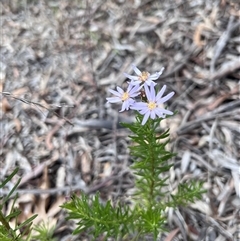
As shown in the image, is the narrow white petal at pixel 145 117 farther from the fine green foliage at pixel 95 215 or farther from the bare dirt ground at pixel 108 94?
the bare dirt ground at pixel 108 94

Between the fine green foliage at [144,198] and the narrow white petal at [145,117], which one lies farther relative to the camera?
the fine green foliage at [144,198]

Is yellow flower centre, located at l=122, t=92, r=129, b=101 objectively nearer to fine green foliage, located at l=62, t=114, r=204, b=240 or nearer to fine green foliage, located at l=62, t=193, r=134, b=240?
fine green foliage, located at l=62, t=114, r=204, b=240

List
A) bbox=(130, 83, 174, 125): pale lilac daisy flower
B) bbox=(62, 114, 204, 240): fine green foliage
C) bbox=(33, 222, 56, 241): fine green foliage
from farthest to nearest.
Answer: bbox=(33, 222, 56, 241): fine green foliage < bbox=(62, 114, 204, 240): fine green foliage < bbox=(130, 83, 174, 125): pale lilac daisy flower

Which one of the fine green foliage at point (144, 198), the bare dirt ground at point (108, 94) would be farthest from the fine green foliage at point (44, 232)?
the fine green foliage at point (144, 198)

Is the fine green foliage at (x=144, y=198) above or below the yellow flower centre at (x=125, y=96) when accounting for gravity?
below

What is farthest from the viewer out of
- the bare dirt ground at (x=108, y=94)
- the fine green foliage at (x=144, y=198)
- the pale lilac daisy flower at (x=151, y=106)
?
the bare dirt ground at (x=108, y=94)

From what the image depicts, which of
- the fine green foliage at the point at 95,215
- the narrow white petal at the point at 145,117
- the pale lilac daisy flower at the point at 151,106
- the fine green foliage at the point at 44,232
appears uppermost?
the pale lilac daisy flower at the point at 151,106

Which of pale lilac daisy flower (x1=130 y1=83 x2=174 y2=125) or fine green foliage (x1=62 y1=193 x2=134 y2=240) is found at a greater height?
pale lilac daisy flower (x1=130 y1=83 x2=174 y2=125)

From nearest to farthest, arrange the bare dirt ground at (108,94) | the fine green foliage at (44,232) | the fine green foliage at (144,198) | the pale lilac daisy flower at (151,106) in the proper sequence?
the pale lilac daisy flower at (151,106) → the fine green foliage at (144,198) → the fine green foliage at (44,232) → the bare dirt ground at (108,94)

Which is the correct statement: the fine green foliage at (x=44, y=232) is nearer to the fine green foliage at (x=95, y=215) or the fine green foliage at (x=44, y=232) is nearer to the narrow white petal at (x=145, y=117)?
the fine green foliage at (x=95, y=215)

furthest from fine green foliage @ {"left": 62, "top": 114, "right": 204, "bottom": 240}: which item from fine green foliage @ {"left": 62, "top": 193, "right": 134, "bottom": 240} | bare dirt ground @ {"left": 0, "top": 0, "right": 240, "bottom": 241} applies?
bare dirt ground @ {"left": 0, "top": 0, "right": 240, "bottom": 241}
